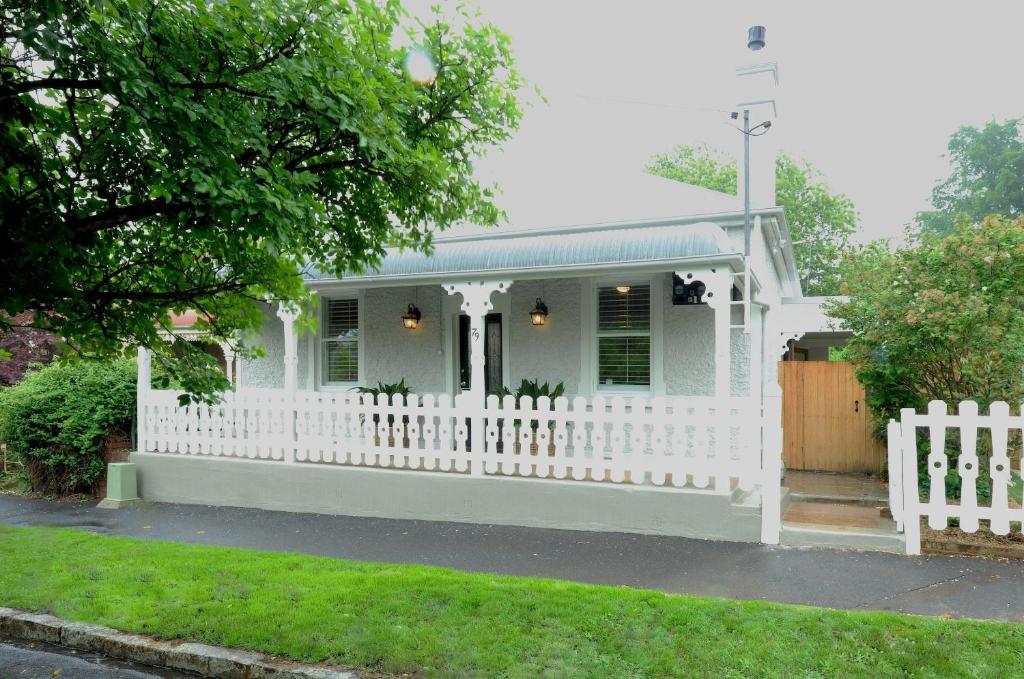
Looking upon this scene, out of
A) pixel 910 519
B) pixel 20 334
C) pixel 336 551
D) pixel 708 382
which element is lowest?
pixel 336 551

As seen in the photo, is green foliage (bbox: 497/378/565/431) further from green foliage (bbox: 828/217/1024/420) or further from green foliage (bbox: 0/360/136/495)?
green foliage (bbox: 0/360/136/495)

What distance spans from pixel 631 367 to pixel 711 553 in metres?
4.04

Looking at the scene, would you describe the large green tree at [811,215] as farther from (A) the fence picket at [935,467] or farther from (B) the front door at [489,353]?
(A) the fence picket at [935,467]

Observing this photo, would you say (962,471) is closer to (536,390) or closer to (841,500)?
(841,500)

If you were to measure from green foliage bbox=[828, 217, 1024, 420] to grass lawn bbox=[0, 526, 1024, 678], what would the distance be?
3.64 metres

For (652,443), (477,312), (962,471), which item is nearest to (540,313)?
(477,312)

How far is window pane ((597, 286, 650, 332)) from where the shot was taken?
33.8ft

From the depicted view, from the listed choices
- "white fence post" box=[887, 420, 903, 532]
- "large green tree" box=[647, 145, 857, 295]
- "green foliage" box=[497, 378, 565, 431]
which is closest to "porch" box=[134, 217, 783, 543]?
"green foliage" box=[497, 378, 565, 431]

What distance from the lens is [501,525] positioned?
802 cm

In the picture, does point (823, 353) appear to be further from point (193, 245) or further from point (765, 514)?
point (193, 245)

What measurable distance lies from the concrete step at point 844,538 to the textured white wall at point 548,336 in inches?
167

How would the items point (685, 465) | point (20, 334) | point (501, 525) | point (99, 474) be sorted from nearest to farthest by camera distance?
point (685, 465)
point (501, 525)
point (99, 474)
point (20, 334)

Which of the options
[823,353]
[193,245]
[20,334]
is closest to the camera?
[193,245]

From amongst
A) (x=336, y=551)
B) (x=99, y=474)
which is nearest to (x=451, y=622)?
(x=336, y=551)
